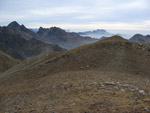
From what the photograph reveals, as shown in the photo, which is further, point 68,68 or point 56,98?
point 68,68

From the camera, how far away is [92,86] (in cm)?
1345

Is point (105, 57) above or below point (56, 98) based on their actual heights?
above

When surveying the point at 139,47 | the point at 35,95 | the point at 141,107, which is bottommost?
the point at 35,95

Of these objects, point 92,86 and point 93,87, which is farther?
Result: point 92,86

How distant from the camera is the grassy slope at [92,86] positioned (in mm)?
10062

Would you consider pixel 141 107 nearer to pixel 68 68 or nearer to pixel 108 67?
pixel 108 67

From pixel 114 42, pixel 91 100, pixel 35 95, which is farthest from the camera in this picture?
pixel 114 42

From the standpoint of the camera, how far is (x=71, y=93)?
41.3 ft

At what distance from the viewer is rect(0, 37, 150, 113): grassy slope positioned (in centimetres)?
1006

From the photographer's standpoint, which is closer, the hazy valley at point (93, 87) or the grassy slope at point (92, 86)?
the hazy valley at point (93, 87)

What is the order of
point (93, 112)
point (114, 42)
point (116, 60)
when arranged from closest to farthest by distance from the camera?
point (93, 112), point (116, 60), point (114, 42)

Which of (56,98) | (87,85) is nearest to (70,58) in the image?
(87,85)

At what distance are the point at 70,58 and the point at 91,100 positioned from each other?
13988mm

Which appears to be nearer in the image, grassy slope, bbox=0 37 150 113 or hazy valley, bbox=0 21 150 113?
hazy valley, bbox=0 21 150 113
